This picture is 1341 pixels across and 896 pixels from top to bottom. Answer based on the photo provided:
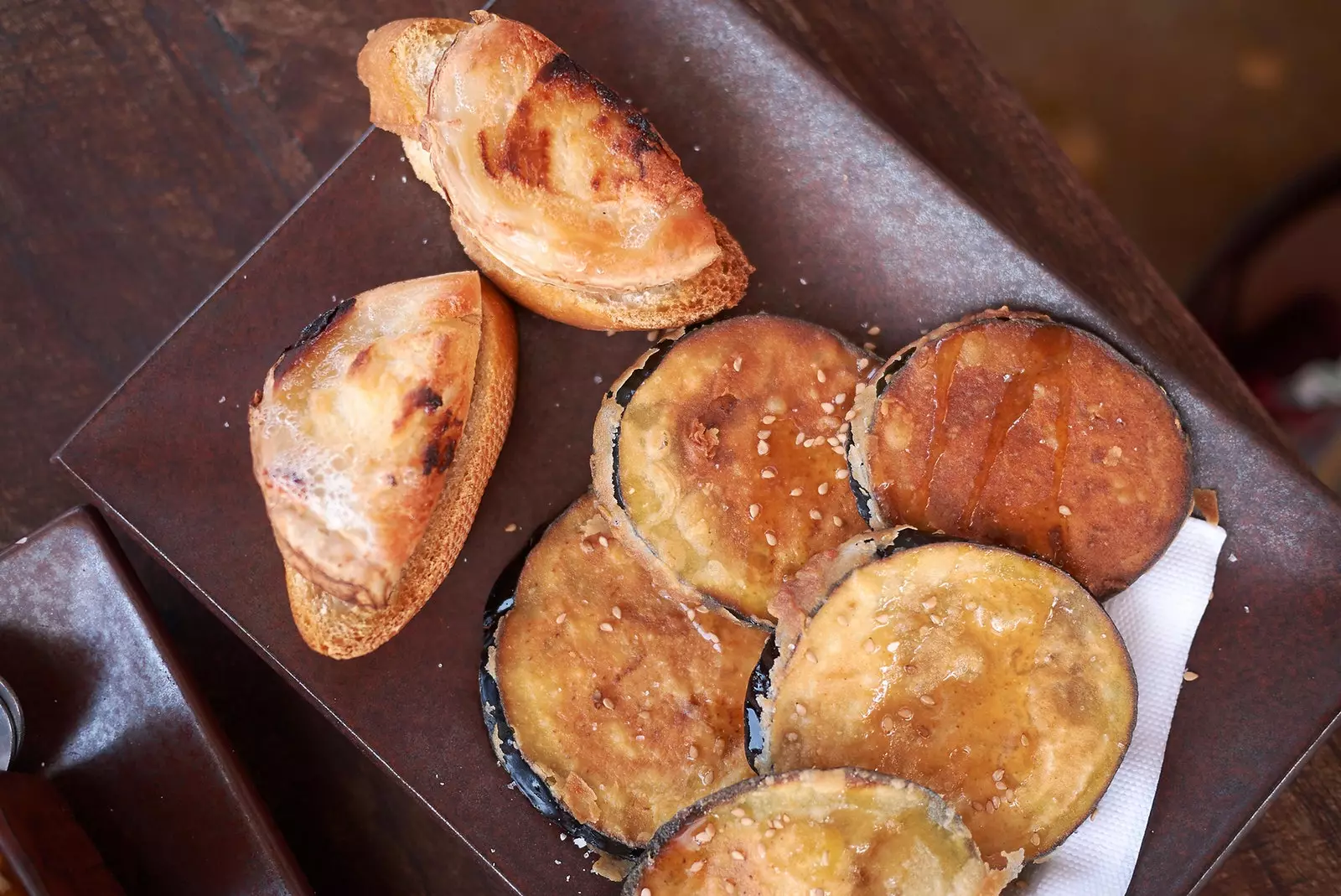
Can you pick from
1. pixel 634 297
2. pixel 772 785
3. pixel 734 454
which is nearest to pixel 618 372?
pixel 634 297

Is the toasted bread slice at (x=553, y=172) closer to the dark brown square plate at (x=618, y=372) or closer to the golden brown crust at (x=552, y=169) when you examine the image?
the golden brown crust at (x=552, y=169)

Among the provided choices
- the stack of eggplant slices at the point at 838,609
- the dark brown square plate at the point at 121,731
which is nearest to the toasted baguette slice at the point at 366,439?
the stack of eggplant slices at the point at 838,609

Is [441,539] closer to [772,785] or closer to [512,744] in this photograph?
[512,744]

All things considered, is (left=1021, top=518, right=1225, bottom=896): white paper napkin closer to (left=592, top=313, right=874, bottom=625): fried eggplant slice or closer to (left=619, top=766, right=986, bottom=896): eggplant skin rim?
(left=619, top=766, right=986, bottom=896): eggplant skin rim

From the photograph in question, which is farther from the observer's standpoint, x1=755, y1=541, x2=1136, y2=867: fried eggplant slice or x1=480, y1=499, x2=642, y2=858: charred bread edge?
x1=480, y1=499, x2=642, y2=858: charred bread edge

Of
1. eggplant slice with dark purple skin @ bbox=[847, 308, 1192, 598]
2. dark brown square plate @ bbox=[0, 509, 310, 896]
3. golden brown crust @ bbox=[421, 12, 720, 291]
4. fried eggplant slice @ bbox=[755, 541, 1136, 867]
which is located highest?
golden brown crust @ bbox=[421, 12, 720, 291]

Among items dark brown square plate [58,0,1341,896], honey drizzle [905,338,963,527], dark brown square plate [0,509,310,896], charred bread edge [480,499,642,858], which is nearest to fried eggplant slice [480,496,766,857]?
charred bread edge [480,499,642,858]

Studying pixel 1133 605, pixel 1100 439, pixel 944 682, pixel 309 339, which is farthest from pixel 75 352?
pixel 1133 605
